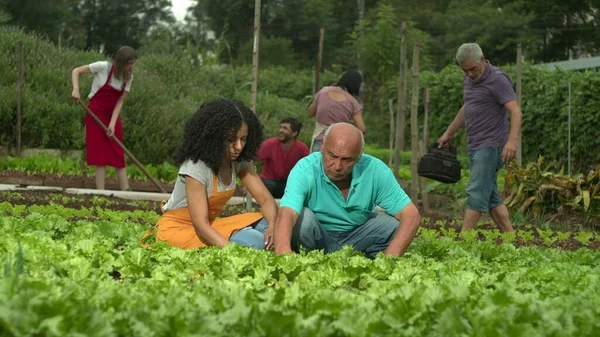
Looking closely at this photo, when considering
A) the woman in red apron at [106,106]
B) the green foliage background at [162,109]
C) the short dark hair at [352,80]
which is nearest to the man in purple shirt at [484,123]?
the short dark hair at [352,80]

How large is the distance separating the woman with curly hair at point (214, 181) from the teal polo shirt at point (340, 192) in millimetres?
372

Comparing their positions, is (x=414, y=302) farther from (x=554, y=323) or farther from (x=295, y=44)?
(x=295, y=44)

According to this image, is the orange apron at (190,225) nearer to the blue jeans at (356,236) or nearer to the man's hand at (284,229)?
the blue jeans at (356,236)

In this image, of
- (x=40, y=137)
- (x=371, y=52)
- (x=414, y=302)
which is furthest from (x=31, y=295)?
(x=371, y=52)

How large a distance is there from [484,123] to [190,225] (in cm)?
333

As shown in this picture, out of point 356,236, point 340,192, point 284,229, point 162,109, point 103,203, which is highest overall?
point 162,109

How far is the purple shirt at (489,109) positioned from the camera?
27.1 feet

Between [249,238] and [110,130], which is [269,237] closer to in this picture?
[249,238]

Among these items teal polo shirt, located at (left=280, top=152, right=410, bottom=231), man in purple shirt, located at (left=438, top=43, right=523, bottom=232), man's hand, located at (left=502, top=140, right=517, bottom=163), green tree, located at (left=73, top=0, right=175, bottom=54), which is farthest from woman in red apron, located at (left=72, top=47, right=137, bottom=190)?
green tree, located at (left=73, top=0, right=175, bottom=54)

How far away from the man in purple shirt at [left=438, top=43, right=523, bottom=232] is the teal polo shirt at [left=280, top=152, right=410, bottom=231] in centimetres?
251

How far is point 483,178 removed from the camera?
8227 millimetres

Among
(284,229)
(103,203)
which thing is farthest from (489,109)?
(103,203)

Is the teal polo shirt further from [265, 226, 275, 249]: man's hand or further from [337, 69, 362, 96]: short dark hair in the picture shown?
[337, 69, 362, 96]: short dark hair

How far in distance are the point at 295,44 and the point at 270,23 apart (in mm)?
1852
